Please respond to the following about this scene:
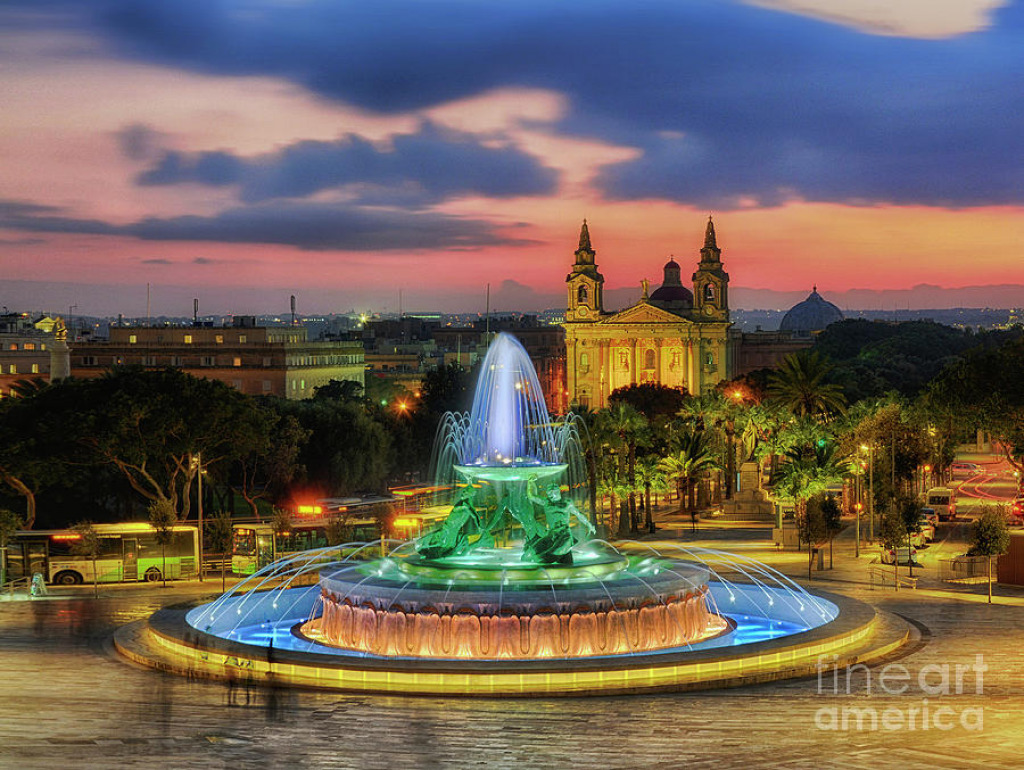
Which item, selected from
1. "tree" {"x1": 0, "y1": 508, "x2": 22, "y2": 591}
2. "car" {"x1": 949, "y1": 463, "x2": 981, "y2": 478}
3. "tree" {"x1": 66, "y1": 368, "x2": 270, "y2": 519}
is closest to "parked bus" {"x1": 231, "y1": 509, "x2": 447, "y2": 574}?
"tree" {"x1": 66, "y1": 368, "x2": 270, "y2": 519}

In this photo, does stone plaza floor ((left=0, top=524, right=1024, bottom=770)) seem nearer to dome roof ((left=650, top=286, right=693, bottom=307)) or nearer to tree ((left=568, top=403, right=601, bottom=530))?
tree ((left=568, top=403, right=601, bottom=530))

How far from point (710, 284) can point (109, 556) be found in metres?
129

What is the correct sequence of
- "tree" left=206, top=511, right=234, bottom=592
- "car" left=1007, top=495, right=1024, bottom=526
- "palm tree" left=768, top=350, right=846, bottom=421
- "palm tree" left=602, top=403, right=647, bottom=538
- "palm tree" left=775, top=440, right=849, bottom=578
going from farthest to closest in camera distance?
"palm tree" left=768, top=350, right=846, bottom=421 → "palm tree" left=602, top=403, right=647, bottom=538 → "car" left=1007, top=495, right=1024, bottom=526 → "palm tree" left=775, top=440, right=849, bottom=578 → "tree" left=206, top=511, right=234, bottom=592

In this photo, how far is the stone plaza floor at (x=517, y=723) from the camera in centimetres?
1919

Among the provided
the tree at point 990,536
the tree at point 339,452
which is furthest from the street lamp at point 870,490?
the tree at point 339,452

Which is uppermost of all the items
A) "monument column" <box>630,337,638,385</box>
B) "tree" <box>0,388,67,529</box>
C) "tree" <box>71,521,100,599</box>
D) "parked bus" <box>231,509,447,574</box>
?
"monument column" <box>630,337,638,385</box>

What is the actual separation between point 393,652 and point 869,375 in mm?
116781

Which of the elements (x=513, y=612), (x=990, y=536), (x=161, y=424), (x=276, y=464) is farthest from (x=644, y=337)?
(x=513, y=612)

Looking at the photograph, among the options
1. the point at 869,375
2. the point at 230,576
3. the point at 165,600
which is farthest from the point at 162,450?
the point at 869,375

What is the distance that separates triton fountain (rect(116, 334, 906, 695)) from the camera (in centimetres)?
2352

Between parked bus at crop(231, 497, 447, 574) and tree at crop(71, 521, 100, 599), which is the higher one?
tree at crop(71, 521, 100, 599)

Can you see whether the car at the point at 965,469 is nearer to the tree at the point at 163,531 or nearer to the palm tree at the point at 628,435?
the palm tree at the point at 628,435

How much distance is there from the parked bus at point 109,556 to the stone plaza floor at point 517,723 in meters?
11.2

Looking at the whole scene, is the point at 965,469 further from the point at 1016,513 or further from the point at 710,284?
the point at 710,284
